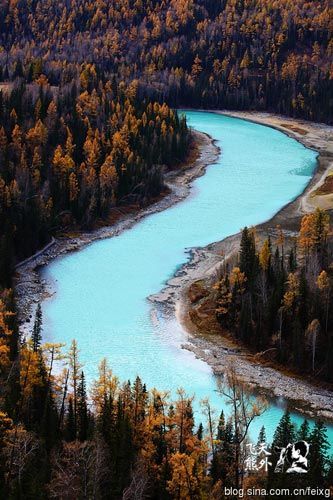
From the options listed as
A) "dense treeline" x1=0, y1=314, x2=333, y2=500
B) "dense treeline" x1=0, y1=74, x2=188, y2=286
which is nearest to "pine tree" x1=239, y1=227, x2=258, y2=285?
"dense treeline" x1=0, y1=314, x2=333, y2=500

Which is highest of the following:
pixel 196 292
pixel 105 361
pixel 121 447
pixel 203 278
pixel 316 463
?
pixel 105 361

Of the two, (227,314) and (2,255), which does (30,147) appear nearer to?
(2,255)

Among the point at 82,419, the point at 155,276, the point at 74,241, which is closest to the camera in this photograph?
the point at 82,419

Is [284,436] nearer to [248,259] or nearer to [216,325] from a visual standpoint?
[216,325]

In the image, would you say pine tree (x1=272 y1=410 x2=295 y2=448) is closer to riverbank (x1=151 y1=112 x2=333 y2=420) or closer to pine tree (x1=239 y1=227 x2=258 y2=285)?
riverbank (x1=151 y1=112 x2=333 y2=420)

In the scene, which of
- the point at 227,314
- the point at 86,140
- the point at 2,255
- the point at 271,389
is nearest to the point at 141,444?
the point at 271,389

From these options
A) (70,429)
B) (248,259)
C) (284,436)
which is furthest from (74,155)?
(284,436)
